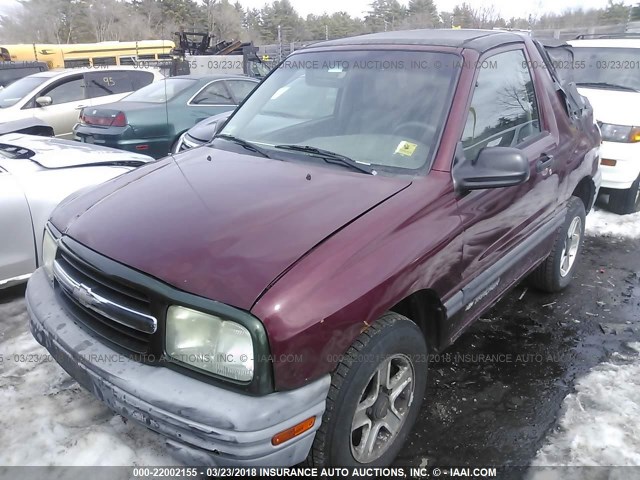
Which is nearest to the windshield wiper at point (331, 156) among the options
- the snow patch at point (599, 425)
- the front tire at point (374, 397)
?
the front tire at point (374, 397)

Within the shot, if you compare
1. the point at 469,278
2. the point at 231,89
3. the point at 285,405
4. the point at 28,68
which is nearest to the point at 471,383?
the point at 469,278

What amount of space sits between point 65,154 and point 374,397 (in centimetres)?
339

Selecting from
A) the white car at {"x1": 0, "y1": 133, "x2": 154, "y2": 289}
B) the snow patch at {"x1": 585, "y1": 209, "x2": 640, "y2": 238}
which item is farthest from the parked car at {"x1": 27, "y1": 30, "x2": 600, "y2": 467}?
the snow patch at {"x1": 585, "y1": 209, "x2": 640, "y2": 238}

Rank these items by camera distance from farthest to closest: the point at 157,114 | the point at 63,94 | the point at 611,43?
the point at 63,94, the point at 157,114, the point at 611,43

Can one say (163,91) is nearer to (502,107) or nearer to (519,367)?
(502,107)

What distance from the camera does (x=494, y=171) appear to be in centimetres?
242

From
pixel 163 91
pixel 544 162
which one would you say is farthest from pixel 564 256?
pixel 163 91

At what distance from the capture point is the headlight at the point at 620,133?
5.61m

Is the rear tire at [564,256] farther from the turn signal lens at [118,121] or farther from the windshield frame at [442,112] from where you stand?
the turn signal lens at [118,121]

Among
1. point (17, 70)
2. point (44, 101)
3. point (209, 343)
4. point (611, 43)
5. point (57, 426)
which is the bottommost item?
point (57, 426)

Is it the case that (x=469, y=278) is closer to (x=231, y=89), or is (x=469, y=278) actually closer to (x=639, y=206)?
(x=639, y=206)

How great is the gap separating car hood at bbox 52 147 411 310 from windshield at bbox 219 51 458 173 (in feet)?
0.73

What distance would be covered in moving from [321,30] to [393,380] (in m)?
66.0

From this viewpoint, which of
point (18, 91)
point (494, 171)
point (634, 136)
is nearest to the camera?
point (494, 171)
